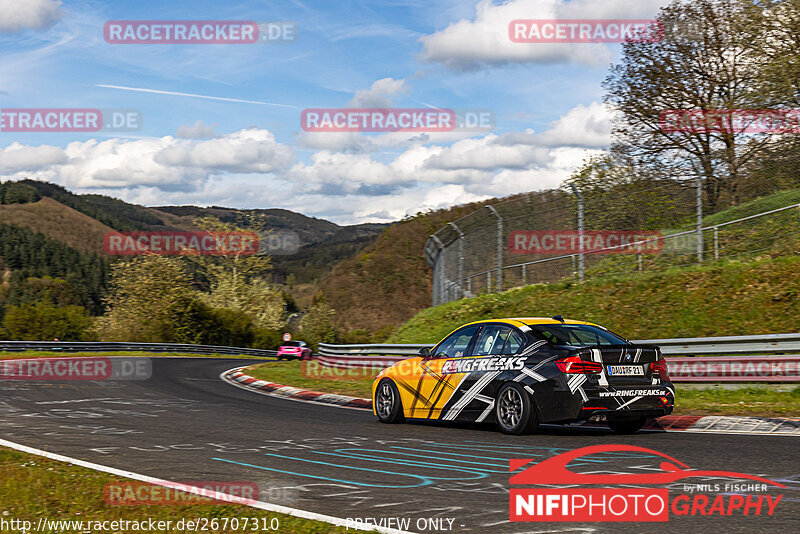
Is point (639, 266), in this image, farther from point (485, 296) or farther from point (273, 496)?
point (273, 496)

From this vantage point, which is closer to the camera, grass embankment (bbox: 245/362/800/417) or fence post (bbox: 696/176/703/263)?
grass embankment (bbox: 245/362/800/417)

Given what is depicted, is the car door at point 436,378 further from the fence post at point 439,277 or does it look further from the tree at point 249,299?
the tree at point 249,299

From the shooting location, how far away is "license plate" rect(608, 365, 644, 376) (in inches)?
359

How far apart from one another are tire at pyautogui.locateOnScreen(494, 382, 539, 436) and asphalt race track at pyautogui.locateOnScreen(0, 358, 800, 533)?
7.6 inches

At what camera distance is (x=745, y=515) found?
5113 millimetres

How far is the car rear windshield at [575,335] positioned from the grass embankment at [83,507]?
199 inches

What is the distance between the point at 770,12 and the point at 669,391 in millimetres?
21842

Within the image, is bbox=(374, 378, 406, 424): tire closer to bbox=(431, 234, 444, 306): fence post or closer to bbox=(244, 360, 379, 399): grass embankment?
bbox=(244, 360, 379, 399): grass embankment

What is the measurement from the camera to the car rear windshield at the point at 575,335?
31.3 ft

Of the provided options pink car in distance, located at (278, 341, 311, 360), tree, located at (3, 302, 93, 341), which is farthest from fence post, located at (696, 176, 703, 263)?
tree, located at (3, 302, 93, 341)

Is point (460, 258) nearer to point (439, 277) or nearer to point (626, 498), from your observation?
point (439, 277)

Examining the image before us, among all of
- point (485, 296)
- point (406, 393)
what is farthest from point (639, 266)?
point (406, 393)

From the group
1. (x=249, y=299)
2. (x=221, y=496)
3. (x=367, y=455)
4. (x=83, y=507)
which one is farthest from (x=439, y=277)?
(x=249, y=299)

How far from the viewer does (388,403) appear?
11.6 meters
